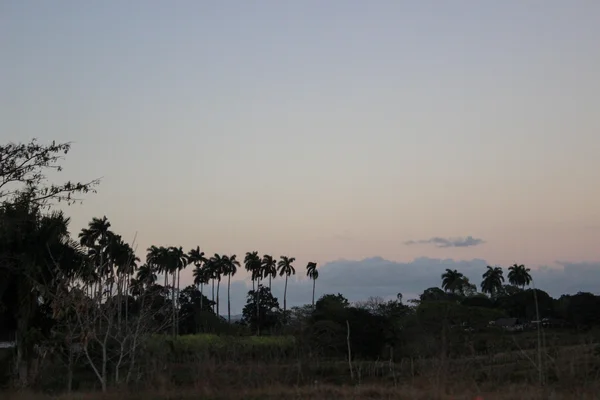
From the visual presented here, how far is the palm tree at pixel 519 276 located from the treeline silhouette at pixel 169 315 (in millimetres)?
262

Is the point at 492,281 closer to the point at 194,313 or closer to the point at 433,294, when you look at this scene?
the point at 433,294

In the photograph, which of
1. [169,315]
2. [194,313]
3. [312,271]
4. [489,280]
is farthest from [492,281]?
[169,315]

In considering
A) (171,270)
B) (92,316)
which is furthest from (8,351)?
(171,270)

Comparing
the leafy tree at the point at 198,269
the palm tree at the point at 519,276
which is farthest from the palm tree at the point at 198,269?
the palm tree at the point at 519,276

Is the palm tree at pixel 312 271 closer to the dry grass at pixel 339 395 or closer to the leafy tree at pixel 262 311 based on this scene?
the leafy tree at pixel 262 311

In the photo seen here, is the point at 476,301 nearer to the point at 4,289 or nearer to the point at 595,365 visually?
the point at 595,365

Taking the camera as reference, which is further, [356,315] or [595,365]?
[356,315]

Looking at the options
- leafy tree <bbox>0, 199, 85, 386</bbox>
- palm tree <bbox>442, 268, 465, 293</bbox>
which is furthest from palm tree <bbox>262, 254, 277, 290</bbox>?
leafy tree <bbox>0, 199, 85, 386</bbox>

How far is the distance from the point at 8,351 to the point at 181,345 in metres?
27.1

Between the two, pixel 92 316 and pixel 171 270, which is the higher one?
pixel 171 270

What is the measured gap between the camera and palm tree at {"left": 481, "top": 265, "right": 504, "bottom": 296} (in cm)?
13325

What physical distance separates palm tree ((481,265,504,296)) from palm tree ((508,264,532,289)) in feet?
8.15

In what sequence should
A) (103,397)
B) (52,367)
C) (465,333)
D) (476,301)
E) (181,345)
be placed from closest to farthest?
(103,397) → (52,367) → (181,345) → (465,333) → (476,301)

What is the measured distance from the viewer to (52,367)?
35750mm
